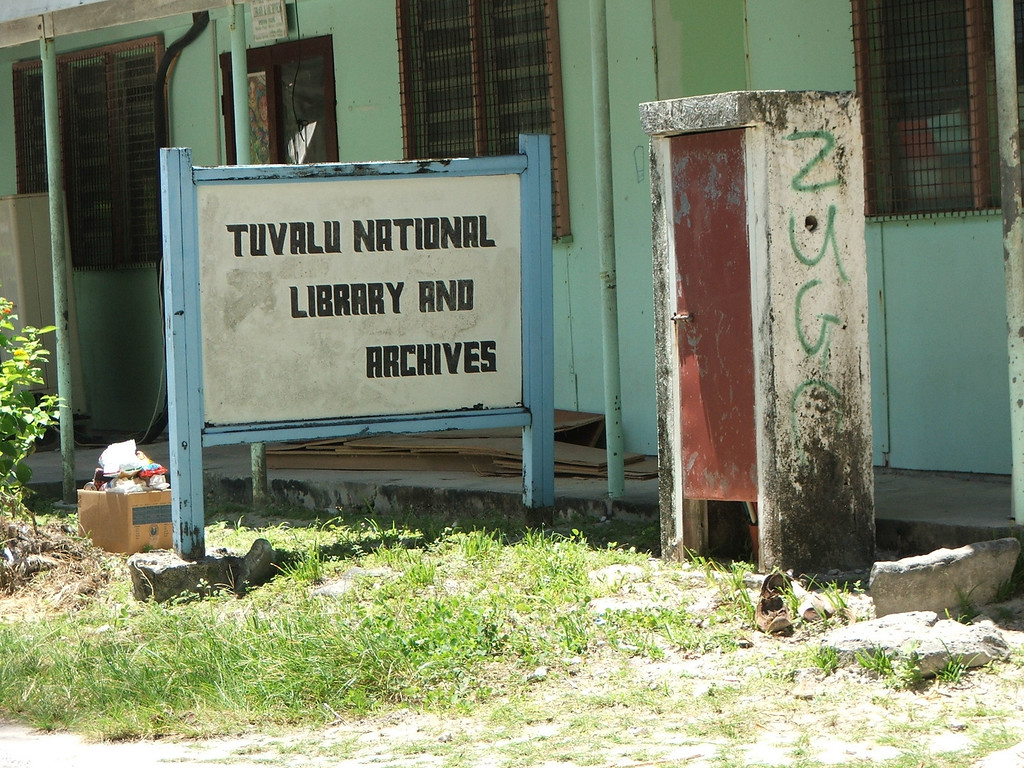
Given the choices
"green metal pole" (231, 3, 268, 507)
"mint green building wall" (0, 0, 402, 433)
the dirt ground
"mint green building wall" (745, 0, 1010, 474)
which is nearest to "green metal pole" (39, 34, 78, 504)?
"green metal pole" (231, 3, 268, 507)

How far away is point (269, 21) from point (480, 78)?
7.16 ft

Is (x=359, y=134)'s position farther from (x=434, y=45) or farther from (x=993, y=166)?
(x=993, y=166)

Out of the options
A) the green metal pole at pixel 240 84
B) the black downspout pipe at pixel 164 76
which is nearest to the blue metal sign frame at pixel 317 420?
the green metal pole at pixel 240 84

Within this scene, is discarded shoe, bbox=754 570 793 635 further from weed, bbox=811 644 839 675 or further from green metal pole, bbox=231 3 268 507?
green metal pole, bbox=231 3 268 507

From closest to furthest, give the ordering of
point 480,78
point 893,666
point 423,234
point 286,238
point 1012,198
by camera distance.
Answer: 1. point 893,666
2. point 1012,198
3. point 286,238
4. point 423,234
5. point 480,78

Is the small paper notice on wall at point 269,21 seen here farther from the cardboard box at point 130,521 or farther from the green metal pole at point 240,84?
the cardboard box at point 130,521

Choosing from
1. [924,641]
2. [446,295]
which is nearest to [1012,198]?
[924,641]

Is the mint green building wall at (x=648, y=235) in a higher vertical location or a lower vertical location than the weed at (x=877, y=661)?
higher

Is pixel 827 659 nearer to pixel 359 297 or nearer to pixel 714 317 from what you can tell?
pixel 714 317

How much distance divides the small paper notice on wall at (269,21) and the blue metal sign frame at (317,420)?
4322 millimetres

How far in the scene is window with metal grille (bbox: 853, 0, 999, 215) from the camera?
23.4 feet

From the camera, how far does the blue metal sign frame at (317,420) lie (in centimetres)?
632

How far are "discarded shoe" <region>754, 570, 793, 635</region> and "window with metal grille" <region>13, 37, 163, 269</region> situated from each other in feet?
25.4

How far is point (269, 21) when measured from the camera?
10.7m
